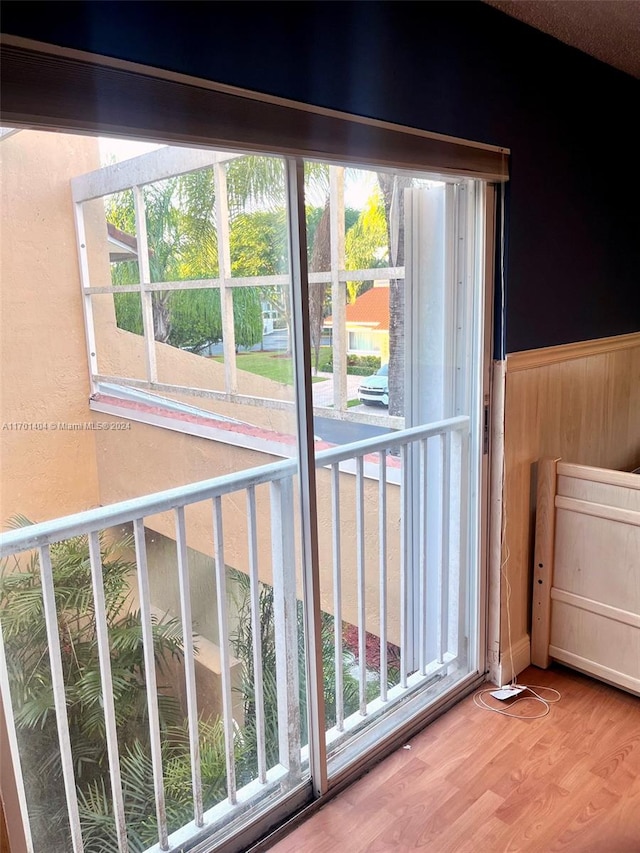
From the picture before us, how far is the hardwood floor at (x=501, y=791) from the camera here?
175cm

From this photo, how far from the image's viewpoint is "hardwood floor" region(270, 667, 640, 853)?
5.73 ft

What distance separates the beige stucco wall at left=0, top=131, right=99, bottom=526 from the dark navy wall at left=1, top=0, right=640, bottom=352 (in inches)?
9.7

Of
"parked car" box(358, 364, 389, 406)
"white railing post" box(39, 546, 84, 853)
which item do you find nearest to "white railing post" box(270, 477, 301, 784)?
"parked car" box(358, 364, 389, 406)

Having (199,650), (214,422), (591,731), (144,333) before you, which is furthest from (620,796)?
(144,333)

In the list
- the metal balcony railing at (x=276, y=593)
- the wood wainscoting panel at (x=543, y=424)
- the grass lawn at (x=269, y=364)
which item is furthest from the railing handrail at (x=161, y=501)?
the wood wainscoting panel at (x=543, y=424)

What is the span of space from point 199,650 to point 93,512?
1.76 feet

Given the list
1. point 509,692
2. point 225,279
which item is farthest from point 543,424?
point 225,279

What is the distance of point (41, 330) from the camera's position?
127 centimetres

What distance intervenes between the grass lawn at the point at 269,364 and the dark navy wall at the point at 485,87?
608 mm

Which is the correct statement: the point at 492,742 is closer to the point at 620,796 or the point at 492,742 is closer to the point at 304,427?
the point at 620,796

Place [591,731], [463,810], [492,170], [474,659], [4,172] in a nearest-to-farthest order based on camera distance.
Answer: [4,172], [463,810], [492,170], [591,731], [474,659]

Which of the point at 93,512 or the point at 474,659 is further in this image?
the point at 474,659

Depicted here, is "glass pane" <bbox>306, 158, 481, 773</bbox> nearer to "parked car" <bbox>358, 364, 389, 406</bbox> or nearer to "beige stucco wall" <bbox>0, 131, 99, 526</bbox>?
"parked car" <bbox>358, 364, 389, 406</bbox>

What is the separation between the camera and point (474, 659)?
7.98 ft
